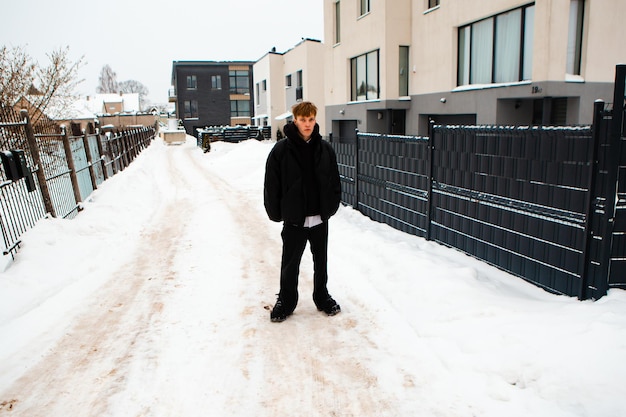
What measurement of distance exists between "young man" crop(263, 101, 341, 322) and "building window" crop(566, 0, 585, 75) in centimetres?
997

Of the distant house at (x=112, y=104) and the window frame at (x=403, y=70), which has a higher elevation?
the distant house at (x=112, y=104)

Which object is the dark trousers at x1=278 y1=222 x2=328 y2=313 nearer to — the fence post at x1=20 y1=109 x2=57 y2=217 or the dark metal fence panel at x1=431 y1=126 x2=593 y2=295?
the dark metal fence panel at x1=431 y1=126 x2=593 y2=295

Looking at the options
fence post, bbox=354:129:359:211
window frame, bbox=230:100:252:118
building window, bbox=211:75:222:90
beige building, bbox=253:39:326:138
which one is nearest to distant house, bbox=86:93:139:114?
building window, bbox=211:75:222:90

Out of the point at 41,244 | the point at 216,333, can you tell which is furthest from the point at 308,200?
the point at 41,244

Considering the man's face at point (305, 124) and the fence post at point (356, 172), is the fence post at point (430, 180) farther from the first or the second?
the man's face at point (305, 124)

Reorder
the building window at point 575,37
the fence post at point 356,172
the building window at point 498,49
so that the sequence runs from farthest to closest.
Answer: the building window at point 498,49
the building window at point 575,37
the fence post at point 356,172

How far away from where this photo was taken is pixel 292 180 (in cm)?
435

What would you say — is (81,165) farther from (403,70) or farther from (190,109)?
(190,109)

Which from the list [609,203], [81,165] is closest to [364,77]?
[81,165]

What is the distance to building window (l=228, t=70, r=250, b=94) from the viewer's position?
216ft

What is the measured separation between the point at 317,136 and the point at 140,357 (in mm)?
2500

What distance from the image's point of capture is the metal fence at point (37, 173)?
631 cm

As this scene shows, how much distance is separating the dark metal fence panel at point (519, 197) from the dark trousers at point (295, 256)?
2.19 meters

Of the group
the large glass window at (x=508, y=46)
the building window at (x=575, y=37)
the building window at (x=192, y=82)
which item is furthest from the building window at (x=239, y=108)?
the building window at (x=575, y=37)
